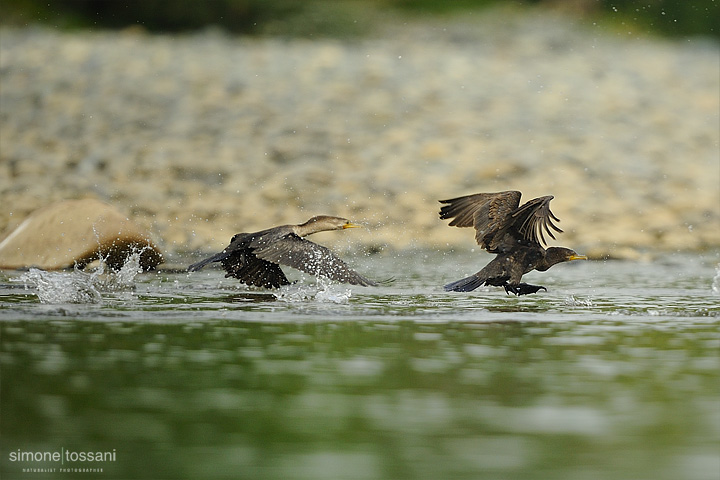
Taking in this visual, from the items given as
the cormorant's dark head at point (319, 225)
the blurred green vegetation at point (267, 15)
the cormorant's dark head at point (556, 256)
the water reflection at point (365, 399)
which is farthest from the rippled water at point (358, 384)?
the blurred green vegetation at point (267, 15)

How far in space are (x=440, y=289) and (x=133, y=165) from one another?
23.8ft

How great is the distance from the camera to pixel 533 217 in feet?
27.5

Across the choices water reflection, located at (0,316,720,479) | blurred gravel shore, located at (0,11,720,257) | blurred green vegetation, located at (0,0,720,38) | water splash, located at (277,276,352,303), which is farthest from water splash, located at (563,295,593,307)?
blurred green vegetation, located at (0,0,720,38)

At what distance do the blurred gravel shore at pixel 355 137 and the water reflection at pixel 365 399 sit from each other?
22.0 ft

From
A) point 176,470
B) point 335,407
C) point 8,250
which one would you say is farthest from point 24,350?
point 8,250

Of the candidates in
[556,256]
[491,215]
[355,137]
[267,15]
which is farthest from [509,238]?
[267,15]

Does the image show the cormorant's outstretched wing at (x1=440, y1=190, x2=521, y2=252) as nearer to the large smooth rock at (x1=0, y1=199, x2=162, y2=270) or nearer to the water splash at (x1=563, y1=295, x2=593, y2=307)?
the water splash at (x1=563, y1=295, x2=593, y2=307)

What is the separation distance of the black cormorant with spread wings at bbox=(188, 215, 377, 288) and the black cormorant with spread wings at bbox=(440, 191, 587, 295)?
971 mm

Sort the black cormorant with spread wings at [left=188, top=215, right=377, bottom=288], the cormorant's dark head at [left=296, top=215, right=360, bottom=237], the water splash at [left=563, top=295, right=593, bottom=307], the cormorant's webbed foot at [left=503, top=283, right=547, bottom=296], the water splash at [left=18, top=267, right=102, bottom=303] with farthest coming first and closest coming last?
the cormorant's dark head at [left=296, top=215, right=360, bottom=237], the cormorant's webbed foot at [left=503, top=283, right=547, bottom=296], the black cormorant with spread wings at [left=188, top=215, right=377, bottom=288], the water splash at [left=563, top=295, right=593, bottom=307], the water splash at [left=18, top=267, right=102, bottom=303]

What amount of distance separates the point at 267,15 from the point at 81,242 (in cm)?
1740

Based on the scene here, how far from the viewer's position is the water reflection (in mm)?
3650

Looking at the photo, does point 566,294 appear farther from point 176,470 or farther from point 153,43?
point 153,43

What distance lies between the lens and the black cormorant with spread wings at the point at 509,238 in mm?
8305

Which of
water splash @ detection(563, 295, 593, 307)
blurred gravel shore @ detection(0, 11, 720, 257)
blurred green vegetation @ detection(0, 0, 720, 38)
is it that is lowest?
water splash @ detection(563, 295, 593, 307)
